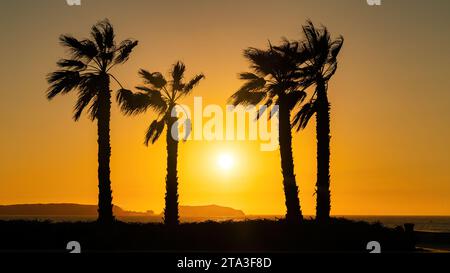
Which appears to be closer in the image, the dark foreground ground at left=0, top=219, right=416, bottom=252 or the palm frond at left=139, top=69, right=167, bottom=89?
the dark foreground ground at left=0, top=219, right=416, bottom=252

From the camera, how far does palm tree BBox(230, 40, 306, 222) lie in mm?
38062

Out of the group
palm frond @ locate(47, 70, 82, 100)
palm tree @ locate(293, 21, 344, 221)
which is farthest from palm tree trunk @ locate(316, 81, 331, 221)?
palm frond @ locate(47, 70, 82, 100)

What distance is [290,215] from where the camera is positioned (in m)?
37.9

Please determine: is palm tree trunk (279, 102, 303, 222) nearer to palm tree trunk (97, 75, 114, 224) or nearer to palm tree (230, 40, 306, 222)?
palm tree (230, 40, 306, 222)

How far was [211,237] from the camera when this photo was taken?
31.7 metres

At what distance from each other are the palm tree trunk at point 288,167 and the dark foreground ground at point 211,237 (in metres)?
4.03

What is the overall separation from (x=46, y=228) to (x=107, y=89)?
31.8ft

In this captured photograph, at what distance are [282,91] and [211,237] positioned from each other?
11379 mm

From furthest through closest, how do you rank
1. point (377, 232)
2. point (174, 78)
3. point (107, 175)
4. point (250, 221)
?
point (174, 78), point (107, 175), point (250, 221), point (377, 232)

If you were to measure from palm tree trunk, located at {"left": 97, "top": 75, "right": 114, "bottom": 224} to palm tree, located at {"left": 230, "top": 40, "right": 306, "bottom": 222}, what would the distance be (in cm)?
775

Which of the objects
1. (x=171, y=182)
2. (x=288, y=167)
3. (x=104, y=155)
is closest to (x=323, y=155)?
(x=288, y=167)

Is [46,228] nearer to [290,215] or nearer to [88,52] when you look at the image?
[88,52]

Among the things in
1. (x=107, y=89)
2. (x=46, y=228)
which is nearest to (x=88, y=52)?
(x=107, y=89)
